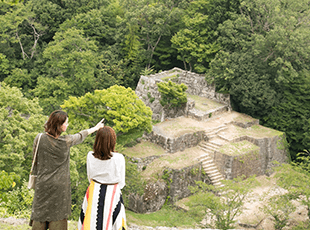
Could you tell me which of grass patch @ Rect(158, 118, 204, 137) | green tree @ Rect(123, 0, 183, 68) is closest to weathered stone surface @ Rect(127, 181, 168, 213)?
grass patch @ Rect(158, 118, 204, 137)

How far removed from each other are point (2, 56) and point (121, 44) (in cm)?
956

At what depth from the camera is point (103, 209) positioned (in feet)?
14.3

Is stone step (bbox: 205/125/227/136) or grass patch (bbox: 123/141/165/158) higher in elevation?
stone step (bbox: 205/125/227/136)

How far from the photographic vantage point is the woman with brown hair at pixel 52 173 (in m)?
4.49

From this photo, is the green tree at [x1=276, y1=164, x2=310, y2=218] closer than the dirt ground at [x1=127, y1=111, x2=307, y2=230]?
Yes

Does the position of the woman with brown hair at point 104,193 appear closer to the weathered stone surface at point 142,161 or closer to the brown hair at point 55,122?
the brown hair at point 55,122

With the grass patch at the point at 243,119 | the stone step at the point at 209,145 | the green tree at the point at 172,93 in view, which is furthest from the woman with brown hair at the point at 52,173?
the grass patch at the point at 243,119

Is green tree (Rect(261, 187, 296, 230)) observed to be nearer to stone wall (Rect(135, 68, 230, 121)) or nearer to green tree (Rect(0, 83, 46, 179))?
stone wall (Rect(135, 68, 230, 121))

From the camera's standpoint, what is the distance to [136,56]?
3020 centimetres

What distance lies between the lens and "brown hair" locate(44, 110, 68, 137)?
446 cm

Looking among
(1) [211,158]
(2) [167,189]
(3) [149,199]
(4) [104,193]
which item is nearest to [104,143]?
(4) [104,193]

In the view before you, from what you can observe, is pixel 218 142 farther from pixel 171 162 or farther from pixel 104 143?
pixel 104 143

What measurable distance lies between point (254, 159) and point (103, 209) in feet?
60.7

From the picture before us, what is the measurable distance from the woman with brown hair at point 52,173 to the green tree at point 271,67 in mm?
20530
